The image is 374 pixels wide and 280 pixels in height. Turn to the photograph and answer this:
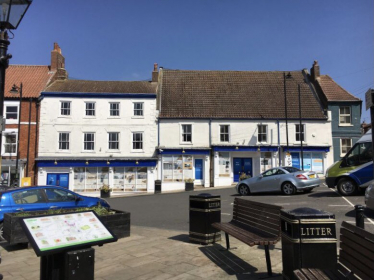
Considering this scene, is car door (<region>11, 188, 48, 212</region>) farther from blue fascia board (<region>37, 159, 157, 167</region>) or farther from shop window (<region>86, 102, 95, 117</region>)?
shop window (<region>86, 102, 95, 117</region>)

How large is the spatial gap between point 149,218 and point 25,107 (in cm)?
2090

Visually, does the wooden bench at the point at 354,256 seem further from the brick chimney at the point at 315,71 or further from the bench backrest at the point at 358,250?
the brick chimney at the point at 315,71

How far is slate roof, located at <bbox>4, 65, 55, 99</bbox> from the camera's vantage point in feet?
90.0

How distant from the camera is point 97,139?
88.5 feet

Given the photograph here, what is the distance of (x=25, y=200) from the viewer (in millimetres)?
8672

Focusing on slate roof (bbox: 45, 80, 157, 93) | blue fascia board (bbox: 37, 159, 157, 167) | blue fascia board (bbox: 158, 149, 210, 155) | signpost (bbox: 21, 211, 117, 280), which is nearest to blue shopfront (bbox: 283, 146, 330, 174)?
blue fascia board (bbox: 158, 149, 210, 155)

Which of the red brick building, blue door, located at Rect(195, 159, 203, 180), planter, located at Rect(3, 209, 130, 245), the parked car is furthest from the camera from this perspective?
blue door, located at Rect(195, 159, 203, 180)

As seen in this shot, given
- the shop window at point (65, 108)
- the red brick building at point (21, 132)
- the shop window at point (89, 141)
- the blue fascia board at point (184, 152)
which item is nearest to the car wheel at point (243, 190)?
the blue fascia board at point (184, 152)

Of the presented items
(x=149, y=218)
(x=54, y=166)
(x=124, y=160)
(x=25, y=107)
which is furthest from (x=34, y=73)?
(x=149, y=218)

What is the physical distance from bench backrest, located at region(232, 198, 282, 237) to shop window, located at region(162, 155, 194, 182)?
65.7 ft

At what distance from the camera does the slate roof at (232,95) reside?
90.3 feet

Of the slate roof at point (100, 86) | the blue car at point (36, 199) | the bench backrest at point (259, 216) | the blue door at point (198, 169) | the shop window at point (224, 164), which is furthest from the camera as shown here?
the slate roof at point (100, 86)

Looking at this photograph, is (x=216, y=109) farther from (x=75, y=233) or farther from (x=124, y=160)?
(x=75, y=233)

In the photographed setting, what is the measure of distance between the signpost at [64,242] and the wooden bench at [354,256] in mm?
2239
